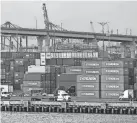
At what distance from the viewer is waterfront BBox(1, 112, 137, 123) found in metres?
48.3

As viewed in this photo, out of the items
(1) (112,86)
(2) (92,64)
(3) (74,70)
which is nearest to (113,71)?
(1) (112,86)

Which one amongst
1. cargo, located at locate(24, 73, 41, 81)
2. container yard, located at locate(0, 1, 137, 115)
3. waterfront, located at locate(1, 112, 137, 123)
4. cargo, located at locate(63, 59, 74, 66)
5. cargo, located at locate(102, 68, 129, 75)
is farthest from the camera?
cargo, located at locate(63, 59, 74, 66)

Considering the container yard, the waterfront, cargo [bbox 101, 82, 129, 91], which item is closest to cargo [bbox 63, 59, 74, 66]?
the container yard

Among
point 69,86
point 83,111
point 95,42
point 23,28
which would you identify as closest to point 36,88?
point 69,86

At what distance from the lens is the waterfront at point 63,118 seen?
4834cm

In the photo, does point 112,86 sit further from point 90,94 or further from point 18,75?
point 18,75

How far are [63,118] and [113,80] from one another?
13.0m

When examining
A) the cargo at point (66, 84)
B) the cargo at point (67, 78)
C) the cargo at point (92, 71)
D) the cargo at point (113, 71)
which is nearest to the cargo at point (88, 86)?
the cargo at point (113, 71)

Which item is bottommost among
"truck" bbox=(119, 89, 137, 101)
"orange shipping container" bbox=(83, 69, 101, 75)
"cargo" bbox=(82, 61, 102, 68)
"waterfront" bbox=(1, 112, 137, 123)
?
"waterfront" bbox=(1, 112, 137, 123)

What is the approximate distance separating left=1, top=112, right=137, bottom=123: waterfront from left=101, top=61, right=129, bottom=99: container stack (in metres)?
8.54

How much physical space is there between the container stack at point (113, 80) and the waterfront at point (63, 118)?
28.0ft

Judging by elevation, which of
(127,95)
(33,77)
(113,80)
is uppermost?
(33,77)

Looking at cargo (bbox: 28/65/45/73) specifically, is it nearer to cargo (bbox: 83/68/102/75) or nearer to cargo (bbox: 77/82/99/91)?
cargo (bbox: 83/68/102/75)

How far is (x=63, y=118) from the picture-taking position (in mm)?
51156
